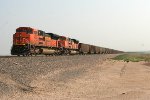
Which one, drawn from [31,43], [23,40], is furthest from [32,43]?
[23,40]

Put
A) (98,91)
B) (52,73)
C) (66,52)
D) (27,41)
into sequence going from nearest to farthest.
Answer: (98,91), (52,73), (27,41), (66,52)

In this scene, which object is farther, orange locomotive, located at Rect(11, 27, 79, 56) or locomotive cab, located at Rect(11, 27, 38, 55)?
orange locomotive, located at Rect(11, 27, 79, 56)

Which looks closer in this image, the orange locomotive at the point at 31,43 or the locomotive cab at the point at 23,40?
the locomotive cab at the point at 23,40

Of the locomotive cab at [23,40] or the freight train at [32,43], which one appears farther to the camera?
the freight train at [32,43]

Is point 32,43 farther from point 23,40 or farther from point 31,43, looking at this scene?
point 23,40

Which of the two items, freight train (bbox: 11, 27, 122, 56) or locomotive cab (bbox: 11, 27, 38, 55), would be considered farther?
freight train (bbox: 11, 27, 122, 56)

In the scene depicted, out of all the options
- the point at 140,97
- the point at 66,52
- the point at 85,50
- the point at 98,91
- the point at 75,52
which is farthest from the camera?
the point at 85,50

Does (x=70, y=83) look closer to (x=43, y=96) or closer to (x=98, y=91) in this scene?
(x=98, y=91)

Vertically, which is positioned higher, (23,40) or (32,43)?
(23,40)

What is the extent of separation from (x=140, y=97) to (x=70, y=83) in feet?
16.5

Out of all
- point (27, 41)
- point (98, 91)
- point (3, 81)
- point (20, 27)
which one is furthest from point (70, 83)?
point (20, 27)

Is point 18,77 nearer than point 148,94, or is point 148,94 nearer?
point 148,94

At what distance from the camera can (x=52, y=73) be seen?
20.7m

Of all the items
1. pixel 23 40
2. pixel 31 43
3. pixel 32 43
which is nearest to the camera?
pixel 23 40
